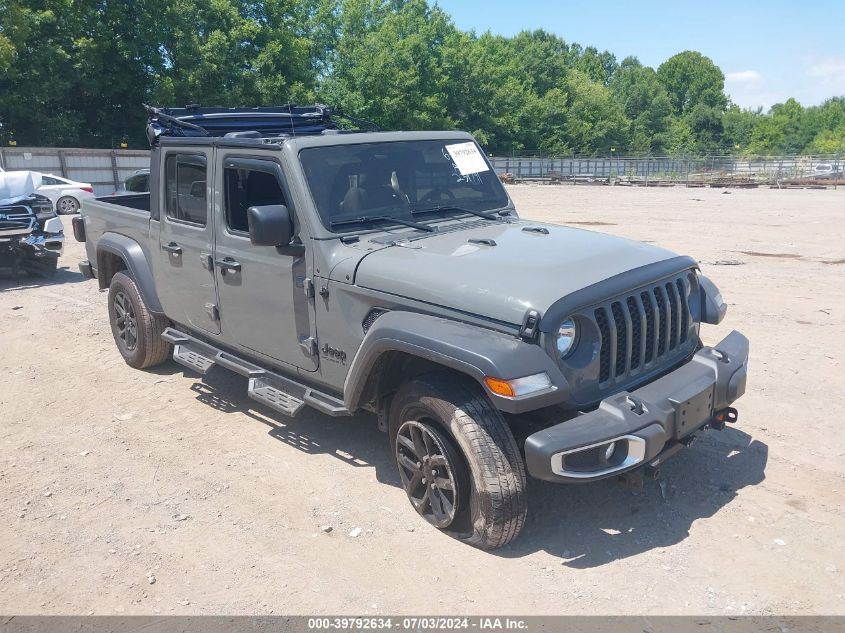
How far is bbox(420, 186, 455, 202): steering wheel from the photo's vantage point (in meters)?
4.95

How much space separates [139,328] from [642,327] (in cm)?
449

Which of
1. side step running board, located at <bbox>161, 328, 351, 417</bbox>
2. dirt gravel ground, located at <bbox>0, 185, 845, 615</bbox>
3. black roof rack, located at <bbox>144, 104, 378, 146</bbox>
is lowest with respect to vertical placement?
dirt gravel ground, located at <bbox>0, 185, 845, 615</bbox>

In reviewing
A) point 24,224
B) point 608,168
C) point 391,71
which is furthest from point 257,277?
point 608,168

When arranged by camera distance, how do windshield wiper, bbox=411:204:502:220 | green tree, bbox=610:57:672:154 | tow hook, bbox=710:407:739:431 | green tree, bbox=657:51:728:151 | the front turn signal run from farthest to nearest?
1. green tree, bbox=657:51:728:151
2. green tree, bbox=610:57:672:154
3. windshield wiper, bbox=411:204:502:220
4. tow hook, bbox=710:407:739:431
5. the front turn signal

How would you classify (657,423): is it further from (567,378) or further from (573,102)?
(573,102)

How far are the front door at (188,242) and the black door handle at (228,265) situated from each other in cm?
15

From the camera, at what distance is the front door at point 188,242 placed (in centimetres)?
531

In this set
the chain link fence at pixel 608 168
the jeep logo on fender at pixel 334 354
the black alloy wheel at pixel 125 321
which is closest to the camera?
the jeep logo on fender at pixel 334 354

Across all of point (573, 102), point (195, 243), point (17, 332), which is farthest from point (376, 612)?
point (573, 102)

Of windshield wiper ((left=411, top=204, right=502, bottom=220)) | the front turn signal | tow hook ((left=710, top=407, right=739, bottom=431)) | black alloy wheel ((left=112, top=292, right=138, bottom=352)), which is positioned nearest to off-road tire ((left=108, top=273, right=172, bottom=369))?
black alloy wheel ((left=112, top=292, right=138, bottom=352))

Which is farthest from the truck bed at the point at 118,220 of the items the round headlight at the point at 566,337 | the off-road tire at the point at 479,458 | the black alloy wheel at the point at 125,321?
the round headlight at the point at 566,337

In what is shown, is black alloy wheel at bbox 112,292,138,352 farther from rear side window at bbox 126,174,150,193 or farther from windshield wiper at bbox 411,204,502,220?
rear side window at bbox 126,174,150,193

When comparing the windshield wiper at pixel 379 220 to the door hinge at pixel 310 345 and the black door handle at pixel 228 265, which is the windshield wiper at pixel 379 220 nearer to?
the door hinge at pixel 310 345

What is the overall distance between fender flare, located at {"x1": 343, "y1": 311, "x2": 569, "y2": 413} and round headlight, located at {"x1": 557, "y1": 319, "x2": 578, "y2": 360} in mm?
145
